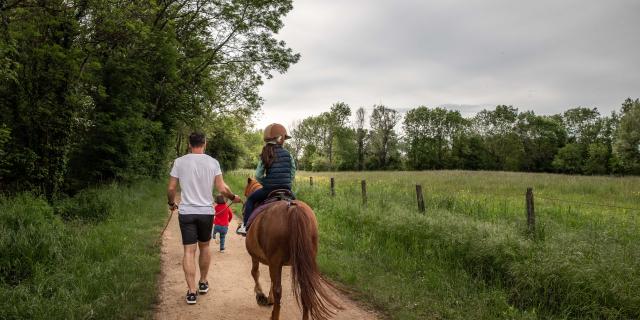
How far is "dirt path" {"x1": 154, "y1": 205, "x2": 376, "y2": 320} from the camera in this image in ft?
16.8

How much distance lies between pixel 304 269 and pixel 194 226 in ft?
5.68

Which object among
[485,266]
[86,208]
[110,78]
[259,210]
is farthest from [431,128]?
[259,210]

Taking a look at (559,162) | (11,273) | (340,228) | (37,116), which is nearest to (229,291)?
(11,273)

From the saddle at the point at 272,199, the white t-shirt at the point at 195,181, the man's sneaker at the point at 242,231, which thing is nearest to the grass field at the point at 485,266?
the man's sneaker at the point at 242,231

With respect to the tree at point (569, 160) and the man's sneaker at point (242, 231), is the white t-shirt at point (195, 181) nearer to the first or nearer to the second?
the man's sneaker at point (242, 231)

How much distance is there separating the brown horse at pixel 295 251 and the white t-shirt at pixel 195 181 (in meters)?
0.85

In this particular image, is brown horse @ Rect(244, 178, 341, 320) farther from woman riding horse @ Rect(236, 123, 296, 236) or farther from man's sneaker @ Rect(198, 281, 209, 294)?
man's sneaker @ Rect(198, 281, 209, 294)

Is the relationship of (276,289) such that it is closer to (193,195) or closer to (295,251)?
(295,251)

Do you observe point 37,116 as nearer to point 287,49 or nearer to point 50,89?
point 50,89

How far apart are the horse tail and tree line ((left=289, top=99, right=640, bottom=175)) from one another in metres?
62.1

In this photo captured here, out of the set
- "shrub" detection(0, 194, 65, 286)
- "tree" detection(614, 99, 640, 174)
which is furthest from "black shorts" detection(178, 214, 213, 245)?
"tree" detection(614, 99, 640, 174)

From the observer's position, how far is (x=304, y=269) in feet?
14.3

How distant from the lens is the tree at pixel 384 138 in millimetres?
66438

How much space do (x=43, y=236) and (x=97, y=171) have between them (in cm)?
1113
